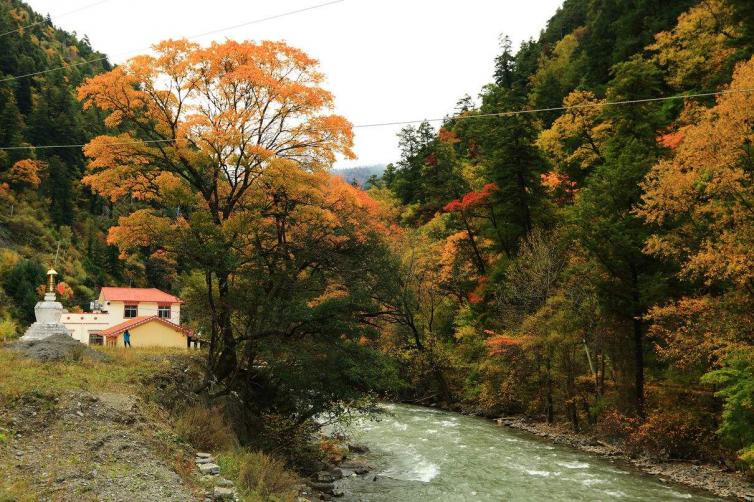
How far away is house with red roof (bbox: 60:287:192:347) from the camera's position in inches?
1467

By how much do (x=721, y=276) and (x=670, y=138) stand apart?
10140 mm

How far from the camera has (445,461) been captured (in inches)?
720

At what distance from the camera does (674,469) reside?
54.7 feet

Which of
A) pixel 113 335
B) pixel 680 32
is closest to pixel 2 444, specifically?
pixel 113 335

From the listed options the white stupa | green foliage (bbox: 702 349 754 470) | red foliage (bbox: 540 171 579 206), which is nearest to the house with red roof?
the white stupa

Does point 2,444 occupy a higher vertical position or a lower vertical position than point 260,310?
lower

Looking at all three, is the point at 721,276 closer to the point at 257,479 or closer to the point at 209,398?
the point at 257,479

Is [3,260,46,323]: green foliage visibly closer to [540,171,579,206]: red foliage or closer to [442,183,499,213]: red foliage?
[442,183,499,213]: red foliage

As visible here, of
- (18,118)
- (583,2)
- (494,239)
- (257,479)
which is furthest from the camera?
(18,118)

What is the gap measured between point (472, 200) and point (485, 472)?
688 inches

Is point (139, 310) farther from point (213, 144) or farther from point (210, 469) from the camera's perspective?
point (210, 469)

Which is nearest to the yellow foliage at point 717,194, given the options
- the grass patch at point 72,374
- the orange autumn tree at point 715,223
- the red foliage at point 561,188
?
the orange autumn tree at point 715,223

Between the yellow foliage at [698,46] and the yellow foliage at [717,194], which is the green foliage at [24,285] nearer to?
the yellow foliage at [717,194]

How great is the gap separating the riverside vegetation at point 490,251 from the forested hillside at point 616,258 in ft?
0.33
